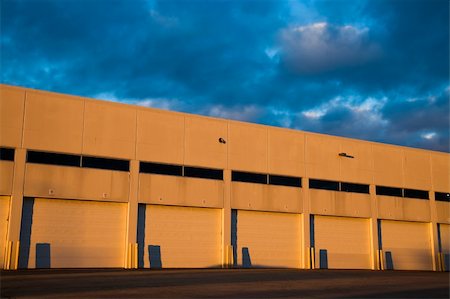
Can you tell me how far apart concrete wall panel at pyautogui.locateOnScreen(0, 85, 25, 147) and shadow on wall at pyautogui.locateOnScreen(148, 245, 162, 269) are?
9822mm

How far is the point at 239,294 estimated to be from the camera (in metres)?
17.0

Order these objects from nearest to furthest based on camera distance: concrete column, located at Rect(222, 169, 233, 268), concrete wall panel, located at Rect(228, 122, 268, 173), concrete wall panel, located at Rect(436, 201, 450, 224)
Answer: concrete column, located at Rect(222, 169, 233, 268) < concrete wall panel, located at Rect(228, 122, 268, 173) < concrete wall panel, located at Rect(436, 201, 450, 224)

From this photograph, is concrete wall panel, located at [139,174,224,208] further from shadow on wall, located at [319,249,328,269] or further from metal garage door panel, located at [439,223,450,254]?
metal garage door panel, located at [439,223,450,254]

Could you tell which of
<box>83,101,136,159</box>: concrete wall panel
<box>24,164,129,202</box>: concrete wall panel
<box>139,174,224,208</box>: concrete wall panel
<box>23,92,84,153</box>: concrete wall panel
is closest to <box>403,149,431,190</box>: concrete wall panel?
<box>139,174,224,208</box>: concrete wall panel

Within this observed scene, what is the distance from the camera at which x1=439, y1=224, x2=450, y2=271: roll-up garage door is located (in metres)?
44.8

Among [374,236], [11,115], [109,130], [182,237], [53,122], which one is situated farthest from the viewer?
[374,236]

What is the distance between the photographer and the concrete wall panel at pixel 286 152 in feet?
123

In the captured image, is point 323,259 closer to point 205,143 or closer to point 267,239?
point 267,239

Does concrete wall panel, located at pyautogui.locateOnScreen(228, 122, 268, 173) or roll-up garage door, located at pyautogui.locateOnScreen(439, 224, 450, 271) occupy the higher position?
concrete wall panel, located at pyautogui.locateOnScreen(228, 122, 268, 173)

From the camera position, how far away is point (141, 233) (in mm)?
32031

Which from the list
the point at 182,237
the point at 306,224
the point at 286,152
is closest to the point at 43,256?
the point at 182,237

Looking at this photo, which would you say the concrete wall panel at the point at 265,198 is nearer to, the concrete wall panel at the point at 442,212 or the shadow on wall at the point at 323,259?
the shadow on wall at the point at 323,259

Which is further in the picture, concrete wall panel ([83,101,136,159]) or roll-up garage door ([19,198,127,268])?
concrete wall panel ([83,101,136,159])

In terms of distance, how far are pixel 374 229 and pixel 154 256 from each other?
59.2ft
